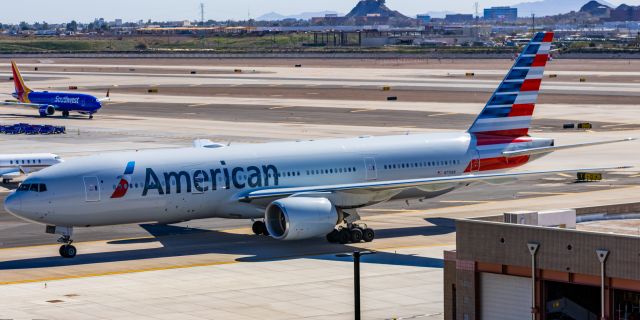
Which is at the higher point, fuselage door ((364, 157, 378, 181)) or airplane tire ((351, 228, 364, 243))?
fuselage door ((364, 157, 378, 181))

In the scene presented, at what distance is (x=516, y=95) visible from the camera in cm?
6462

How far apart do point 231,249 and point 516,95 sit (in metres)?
18.0

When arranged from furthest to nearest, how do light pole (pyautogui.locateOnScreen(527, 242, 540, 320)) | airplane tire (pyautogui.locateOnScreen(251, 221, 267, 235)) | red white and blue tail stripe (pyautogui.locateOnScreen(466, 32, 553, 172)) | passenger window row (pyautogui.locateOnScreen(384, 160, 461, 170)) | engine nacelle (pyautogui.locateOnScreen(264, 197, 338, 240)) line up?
red white and blue tail stripe (pyautogui.locateOnScreen(466, 32, 553, 172)), passenger window row (pyautogui.locateOnScreen(384, 160, 461, 170)), airplane tire (pyautogui.locateOnScreen(251, 221, 267, 235)), engine nacelle (pyautogui.locateOnScreen(264, 197, 338, 240)), light pole (pyautogui.locateOnScreen(527, 242, 540, 320))

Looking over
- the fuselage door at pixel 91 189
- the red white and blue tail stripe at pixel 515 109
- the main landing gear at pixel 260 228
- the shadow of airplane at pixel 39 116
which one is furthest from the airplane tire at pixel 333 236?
the shadow of airplane at pixel 39 116

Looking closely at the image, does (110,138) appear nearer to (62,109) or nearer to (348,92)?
(62,109)

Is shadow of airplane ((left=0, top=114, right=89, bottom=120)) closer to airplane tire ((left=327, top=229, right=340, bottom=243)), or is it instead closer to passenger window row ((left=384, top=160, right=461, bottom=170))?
passenger window row ((left=384, top=160, right=461, bottom=170))

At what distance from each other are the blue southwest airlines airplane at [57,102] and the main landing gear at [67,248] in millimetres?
86614

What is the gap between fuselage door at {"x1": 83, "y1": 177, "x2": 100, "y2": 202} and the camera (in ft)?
172

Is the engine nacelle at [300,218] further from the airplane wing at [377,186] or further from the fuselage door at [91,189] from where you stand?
the fuselage door at [91,189]

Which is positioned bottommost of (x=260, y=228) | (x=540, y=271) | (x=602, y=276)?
(x=260, y=228)

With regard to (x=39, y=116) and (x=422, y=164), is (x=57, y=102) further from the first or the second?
(x=422, y=164)

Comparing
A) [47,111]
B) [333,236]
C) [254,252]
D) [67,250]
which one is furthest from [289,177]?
[47,111]

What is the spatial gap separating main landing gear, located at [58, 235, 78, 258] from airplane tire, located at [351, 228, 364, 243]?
1184 centimetres

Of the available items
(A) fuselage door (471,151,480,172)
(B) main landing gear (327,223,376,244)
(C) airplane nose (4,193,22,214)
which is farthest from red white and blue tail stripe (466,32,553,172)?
(C) airplane nose (4,193,22,214)
